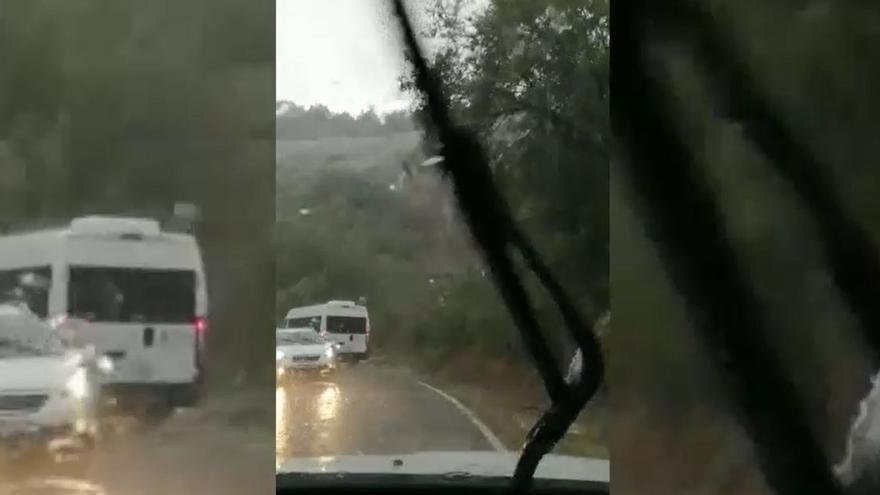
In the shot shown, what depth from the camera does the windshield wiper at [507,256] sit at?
1.72m

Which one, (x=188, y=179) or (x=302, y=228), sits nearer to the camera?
(x=188, y=179)

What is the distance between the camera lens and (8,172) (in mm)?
1581

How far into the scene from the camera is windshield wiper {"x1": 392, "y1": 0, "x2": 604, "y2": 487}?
1.72 meters

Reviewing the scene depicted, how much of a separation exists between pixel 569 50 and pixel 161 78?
78cm

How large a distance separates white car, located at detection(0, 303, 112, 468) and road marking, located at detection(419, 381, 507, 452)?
24.3 inches

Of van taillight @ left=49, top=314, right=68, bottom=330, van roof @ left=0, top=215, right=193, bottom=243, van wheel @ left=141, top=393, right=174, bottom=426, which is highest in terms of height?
van roof @ left=0, top=215, right=193, bottom=243

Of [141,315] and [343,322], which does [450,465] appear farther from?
[141,315]

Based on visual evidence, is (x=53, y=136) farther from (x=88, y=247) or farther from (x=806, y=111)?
(x=806, y=111)

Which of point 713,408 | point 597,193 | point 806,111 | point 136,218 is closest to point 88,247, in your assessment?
point 136,218

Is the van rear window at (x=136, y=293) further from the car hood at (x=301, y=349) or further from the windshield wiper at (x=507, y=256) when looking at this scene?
the windshield wiper at (x=507, y=256)

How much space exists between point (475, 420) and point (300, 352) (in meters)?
0.37

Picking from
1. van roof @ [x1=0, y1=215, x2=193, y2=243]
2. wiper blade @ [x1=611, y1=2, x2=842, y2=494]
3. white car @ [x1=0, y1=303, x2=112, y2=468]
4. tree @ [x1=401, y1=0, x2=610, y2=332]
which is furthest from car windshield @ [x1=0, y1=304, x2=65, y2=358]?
wiper blade @ [x1=611, y1=2, x2=842, y2=494]

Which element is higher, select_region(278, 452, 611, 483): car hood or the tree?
the tree

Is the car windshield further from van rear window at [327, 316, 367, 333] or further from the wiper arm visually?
the wiper arm
